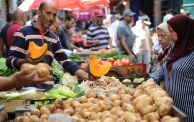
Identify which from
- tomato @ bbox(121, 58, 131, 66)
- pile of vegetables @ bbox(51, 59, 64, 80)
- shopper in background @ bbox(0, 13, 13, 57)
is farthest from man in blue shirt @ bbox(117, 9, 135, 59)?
pile of vegetables @ bbox(51, 59, 64, 80)

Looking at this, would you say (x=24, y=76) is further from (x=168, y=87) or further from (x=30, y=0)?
(x=30, y=0)

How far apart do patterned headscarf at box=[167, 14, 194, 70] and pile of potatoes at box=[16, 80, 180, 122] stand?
422mm

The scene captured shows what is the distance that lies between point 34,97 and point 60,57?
131 centimetres

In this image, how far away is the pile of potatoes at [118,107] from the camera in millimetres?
4590

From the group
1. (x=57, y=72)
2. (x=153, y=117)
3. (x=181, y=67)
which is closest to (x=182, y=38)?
(x=181, y=67)

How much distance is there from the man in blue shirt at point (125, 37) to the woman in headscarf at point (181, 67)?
7.72 metres

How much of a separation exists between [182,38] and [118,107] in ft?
3.71

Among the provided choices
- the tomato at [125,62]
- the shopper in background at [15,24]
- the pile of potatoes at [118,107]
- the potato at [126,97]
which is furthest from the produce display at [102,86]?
the shopper in background at [15,24]

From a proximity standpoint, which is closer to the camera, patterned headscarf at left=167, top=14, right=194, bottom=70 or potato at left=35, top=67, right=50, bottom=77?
potato at left=35, top=67, right=50, bottom=77

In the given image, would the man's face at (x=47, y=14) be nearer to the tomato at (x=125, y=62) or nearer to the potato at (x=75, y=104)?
the potato at (x=75, y=104)

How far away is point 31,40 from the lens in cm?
646

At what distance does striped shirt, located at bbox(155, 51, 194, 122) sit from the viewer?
16.5 ft

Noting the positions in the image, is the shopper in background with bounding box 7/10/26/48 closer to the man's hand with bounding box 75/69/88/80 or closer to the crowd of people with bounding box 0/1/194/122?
the crowd of people with bounding box 0/1/194/122

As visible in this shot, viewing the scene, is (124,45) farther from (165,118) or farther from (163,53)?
(165,118)
